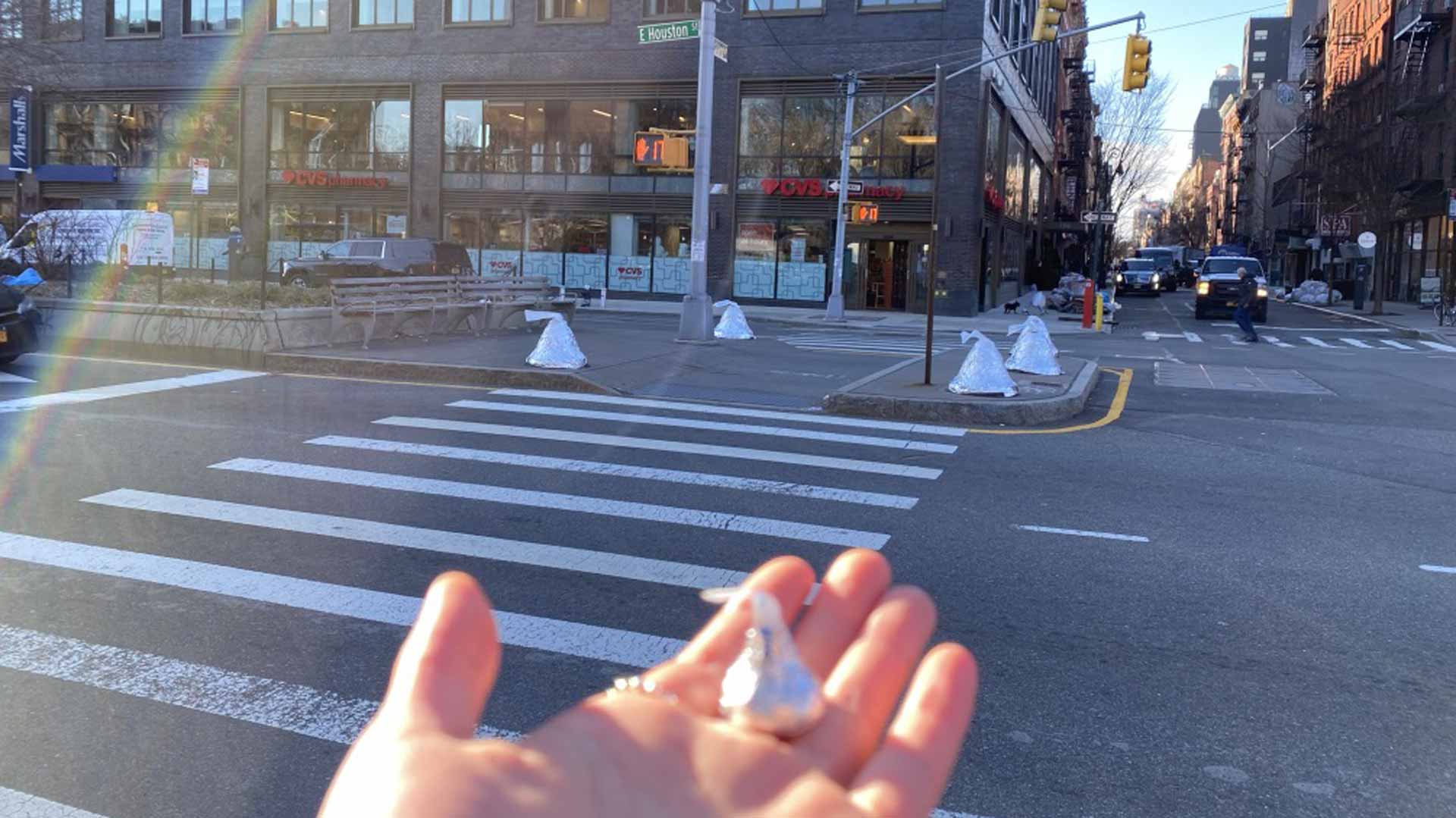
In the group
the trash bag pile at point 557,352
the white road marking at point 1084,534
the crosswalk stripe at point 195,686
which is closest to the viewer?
the crosswalk stripe at point 195,686

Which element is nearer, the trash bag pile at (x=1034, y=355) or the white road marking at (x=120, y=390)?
the white road marking at (x=120, y=390)

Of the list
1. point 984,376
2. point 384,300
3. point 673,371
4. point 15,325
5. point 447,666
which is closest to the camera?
point 447,666

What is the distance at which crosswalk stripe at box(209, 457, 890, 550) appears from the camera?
748cm

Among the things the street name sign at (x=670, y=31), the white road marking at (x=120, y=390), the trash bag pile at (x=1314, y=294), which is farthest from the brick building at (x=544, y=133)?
the white road marking at (x=120, y=390)

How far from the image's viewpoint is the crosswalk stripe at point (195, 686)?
4.49 meters

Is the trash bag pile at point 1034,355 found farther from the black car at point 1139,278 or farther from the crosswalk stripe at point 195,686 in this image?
the black car at point 1139,278

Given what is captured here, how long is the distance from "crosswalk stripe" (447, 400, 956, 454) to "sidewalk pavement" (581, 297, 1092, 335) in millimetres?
18021

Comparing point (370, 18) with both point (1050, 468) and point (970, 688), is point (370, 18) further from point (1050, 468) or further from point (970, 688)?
point (970, 688)

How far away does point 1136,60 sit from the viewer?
21.9 meters

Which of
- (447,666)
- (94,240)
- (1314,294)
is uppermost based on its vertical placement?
(1314,294)

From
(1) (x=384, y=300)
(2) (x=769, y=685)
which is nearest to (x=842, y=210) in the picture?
(1) (x=384, y=300)

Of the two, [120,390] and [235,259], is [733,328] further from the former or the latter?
[235,259]

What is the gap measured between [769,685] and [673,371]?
14818 mm

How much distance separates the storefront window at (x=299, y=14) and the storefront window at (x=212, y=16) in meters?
1.43
